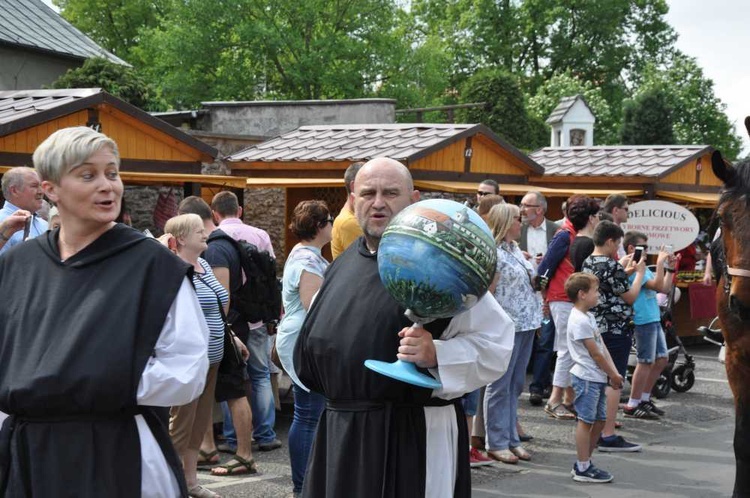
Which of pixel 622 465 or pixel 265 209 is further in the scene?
pixel 265 209

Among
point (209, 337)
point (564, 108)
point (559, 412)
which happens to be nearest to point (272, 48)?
point (564, 108)

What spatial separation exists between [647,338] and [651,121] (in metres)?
33.3

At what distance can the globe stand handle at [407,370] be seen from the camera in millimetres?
3457

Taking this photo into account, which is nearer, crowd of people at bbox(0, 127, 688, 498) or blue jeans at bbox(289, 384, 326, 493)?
crowd of people at bbox(0, 127, 688, 498)

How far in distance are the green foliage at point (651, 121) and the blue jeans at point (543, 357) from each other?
31784mm

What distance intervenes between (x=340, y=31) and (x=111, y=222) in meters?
41.0

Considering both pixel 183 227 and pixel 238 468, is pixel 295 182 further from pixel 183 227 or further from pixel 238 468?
pixel 183 227

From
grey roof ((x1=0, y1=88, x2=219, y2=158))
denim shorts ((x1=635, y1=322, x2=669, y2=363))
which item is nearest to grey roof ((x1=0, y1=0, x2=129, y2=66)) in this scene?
grey roof ((x1=0, y1=88, x2=219, y2=158))

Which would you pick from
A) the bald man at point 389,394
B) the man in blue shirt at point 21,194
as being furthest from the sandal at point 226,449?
the bald man at point 389,394

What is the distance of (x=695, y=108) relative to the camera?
49.2 meters

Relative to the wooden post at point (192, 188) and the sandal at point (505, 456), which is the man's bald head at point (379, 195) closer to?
the sandal at point (505, 456)

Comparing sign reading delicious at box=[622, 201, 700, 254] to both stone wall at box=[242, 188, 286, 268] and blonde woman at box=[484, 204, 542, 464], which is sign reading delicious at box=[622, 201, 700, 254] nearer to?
blonde woman at box=[484, 204, 542, 464]

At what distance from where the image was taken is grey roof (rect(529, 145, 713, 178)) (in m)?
17.3

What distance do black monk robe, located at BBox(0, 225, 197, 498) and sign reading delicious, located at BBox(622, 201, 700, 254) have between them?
984 cm
